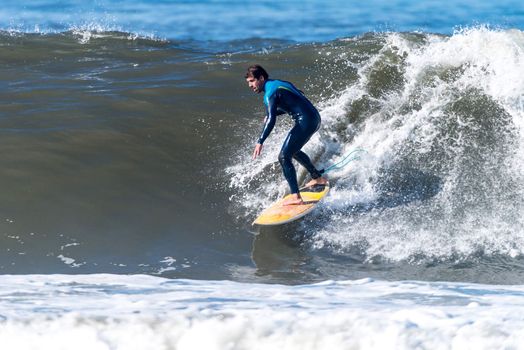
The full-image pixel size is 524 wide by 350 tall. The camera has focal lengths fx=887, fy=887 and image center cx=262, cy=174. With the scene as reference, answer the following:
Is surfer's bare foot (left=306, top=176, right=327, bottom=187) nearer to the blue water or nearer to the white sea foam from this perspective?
the white sea foam

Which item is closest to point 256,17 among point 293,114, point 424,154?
point 424,154

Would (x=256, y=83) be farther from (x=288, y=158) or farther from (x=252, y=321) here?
(x=252, y=321)

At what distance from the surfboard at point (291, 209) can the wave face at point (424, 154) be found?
0.72 feet

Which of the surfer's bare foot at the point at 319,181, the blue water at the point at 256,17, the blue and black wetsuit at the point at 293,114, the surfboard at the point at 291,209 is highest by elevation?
the blue water at the point at 256,17

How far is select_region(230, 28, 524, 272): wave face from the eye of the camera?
10.1m

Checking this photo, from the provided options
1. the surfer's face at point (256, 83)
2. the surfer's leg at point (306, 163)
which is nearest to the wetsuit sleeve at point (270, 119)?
the surfer's face at point (256, 83)

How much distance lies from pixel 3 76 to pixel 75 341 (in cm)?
1118

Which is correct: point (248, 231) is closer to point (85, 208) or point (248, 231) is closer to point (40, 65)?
point (85, 208)

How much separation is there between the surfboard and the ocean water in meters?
0.20

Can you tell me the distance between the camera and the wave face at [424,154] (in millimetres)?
10062

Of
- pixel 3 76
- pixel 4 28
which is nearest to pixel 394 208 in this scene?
pixel 3 76

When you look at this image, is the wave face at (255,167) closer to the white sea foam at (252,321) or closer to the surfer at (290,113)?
the surfer at (290,113)

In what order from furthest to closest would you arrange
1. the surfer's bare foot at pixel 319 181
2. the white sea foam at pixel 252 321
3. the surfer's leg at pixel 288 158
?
the surfer's bare foot at pixel 319 181
the surfer's leg at pixel 288 158
the white sea foam at pixel 252 321

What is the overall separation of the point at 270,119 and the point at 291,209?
109cm
